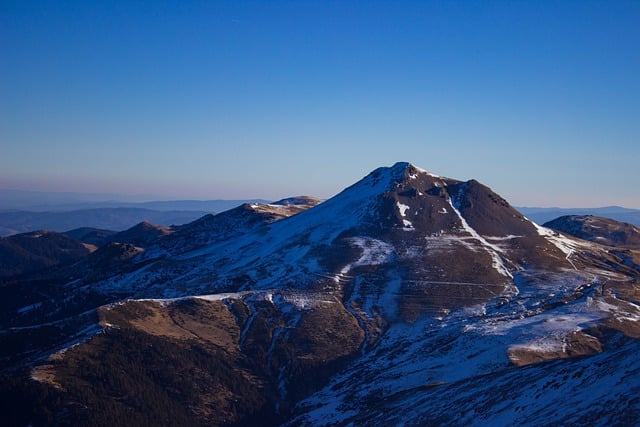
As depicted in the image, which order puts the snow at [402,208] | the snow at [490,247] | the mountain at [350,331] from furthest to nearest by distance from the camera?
the snow at [402,208] → the snow at [490,247] → the mountain at [350,331]

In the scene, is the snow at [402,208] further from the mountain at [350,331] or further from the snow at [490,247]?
the snow at [490,247]

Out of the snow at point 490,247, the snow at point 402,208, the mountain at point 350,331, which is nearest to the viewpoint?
the mountain at point 350,331

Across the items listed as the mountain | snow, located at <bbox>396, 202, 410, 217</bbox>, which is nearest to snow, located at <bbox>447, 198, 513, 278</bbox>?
Answer: the mountain

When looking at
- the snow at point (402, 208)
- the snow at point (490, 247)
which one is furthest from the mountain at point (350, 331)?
the snow at point (490, 247)

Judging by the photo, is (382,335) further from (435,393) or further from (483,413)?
(483,413)

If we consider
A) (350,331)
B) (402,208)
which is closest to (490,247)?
(402,208)

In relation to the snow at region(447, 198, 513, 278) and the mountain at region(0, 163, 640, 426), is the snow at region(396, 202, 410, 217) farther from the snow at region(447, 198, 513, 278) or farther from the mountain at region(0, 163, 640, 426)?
the snow at region(447, 198, 513, 278)

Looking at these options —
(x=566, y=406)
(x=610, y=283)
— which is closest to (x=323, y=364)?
(x=566, y=406)

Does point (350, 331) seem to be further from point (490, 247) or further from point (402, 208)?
point (402, 208)
